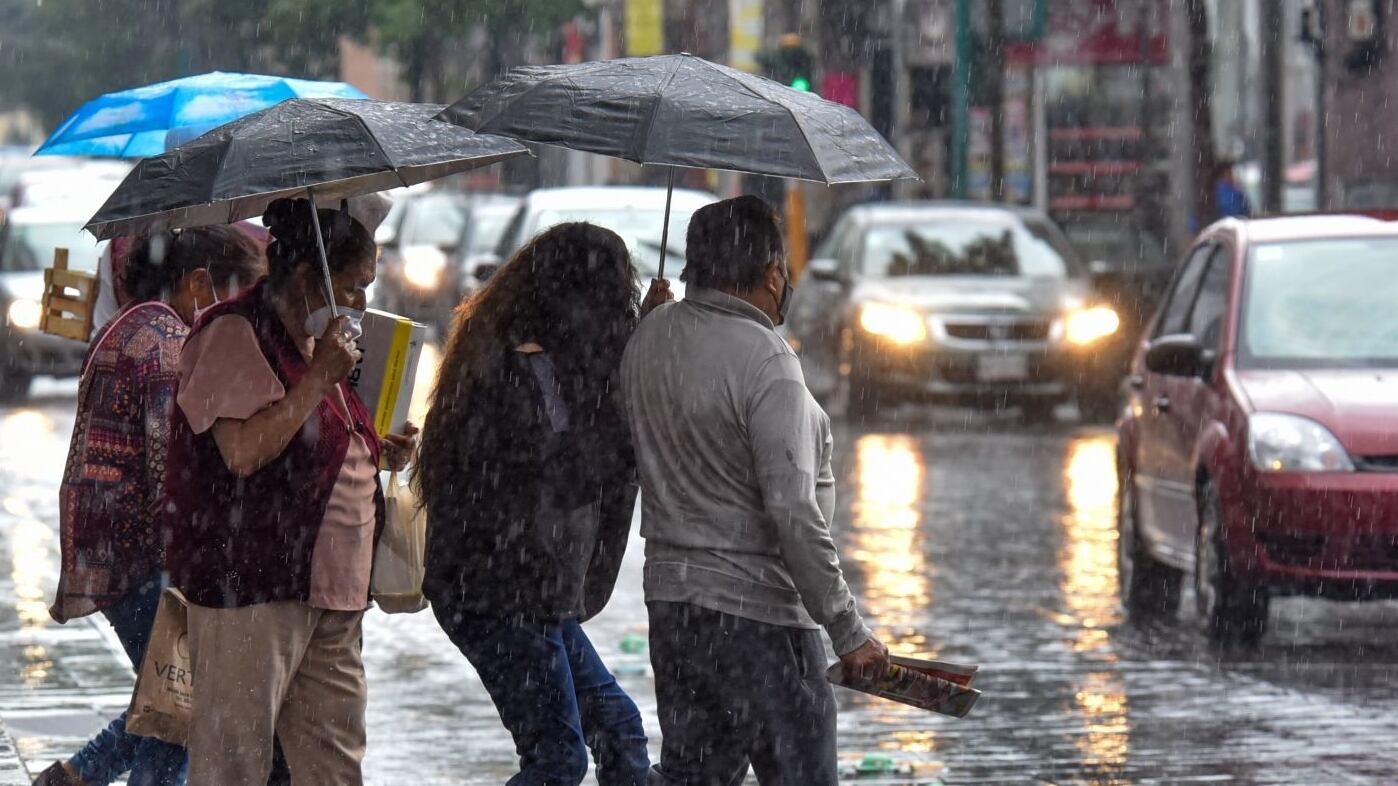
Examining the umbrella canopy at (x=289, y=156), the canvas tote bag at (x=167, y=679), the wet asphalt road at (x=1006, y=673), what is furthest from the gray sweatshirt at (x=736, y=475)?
the wet asphalt road at (x=1006, y=673)

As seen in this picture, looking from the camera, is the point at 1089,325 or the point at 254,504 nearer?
the point at 254,504

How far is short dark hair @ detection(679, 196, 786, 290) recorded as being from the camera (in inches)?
203

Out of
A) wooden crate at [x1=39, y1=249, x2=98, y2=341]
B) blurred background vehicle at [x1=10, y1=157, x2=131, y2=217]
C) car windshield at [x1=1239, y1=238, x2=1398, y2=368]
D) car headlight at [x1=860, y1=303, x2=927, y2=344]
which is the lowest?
car headlight at [x1=860, y1=303, x2=927, y2=344]

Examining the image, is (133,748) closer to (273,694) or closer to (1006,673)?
(273,694)

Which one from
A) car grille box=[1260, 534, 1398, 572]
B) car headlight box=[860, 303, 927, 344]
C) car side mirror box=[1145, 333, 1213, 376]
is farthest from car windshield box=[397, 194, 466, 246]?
car grille box=[1260, 534, 1398, 572]

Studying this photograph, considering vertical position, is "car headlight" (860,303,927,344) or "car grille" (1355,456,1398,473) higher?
"car grille" (1355,456,1398,473)

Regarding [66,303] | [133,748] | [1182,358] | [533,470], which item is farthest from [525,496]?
[1182,358]

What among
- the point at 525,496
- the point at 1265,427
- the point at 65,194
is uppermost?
the point at 525,496

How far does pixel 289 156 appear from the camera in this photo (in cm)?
529

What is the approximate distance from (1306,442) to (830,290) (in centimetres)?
1121

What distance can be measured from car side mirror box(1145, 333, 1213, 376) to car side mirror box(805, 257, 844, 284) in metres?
10.2

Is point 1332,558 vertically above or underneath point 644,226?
underneath

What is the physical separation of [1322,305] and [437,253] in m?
17.2

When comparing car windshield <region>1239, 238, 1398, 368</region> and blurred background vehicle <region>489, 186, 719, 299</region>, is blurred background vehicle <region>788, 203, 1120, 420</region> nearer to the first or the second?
blurred background vehicle <region>489, 186, 719, 299</region>
